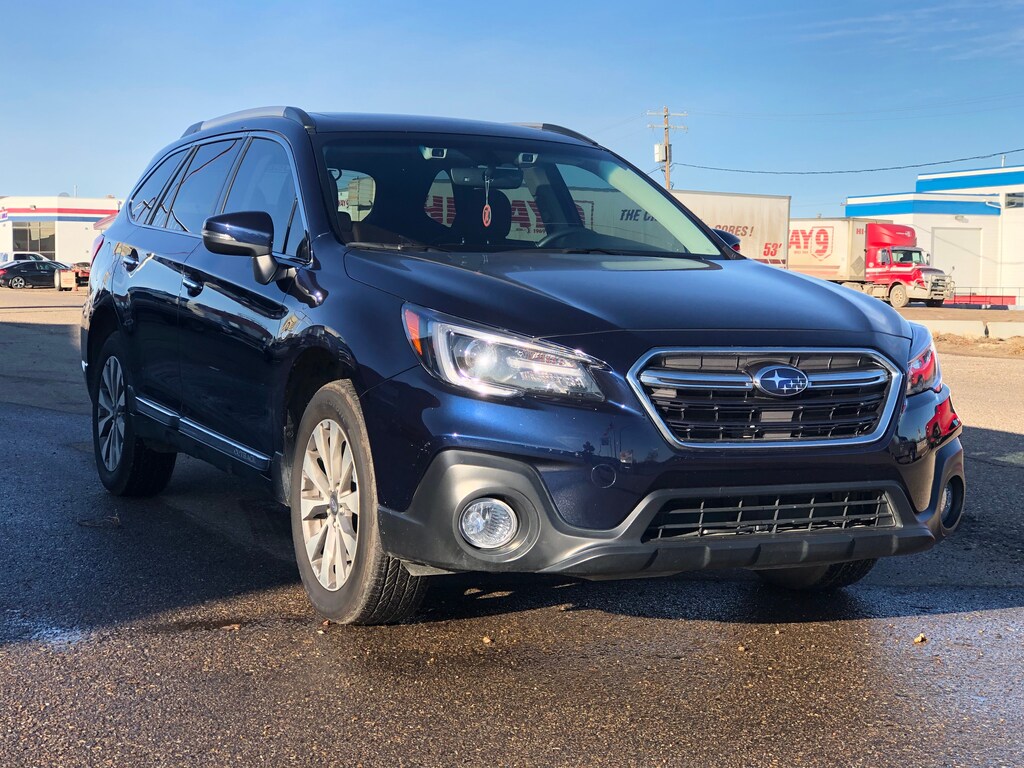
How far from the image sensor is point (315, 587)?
411 centimetres

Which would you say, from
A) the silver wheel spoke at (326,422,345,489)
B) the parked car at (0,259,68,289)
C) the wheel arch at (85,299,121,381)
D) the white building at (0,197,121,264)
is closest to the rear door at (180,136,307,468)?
the silver wheel spoke at (326,422,345,489)

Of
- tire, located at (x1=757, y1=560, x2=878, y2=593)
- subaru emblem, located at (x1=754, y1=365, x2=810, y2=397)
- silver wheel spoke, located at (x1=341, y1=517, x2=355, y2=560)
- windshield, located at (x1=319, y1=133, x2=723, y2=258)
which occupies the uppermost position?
windshield, located at (x1=319, y1=133, x2=723, y2=258)

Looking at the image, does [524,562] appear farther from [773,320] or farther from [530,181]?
[530,181]

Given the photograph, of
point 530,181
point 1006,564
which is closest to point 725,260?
point 530,181

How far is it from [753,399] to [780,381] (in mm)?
100

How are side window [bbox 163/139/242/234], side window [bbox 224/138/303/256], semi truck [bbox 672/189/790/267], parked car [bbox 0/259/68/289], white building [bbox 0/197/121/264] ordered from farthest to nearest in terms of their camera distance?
1. white building [bbox 0/197/121/264]
2. parked car [bbox 0/259/68/289]
3. semi truck [bbox 672/189/790/267]
4. side window [bbox 163/139/242/234]
5. side window [bbox 224/138/303/256]

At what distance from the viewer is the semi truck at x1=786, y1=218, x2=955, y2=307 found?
4216cm

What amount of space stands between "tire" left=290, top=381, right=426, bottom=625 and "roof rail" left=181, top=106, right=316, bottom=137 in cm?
148

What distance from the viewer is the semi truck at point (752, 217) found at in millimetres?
39406

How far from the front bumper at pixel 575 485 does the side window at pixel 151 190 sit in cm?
313

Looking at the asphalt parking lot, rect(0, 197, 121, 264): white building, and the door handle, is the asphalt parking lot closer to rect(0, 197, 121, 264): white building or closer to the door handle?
the door handle

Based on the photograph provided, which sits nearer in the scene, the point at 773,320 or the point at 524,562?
the point at 524,562

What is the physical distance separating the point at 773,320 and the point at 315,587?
5.84 ft

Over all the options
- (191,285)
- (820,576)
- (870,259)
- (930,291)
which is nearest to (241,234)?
Result: (191,285)
